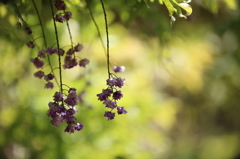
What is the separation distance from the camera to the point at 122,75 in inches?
75.0

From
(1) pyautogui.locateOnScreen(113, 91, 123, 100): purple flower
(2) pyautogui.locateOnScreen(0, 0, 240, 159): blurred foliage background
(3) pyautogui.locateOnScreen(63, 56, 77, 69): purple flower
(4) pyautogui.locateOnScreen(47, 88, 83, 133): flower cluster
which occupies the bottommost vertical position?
(4) pyautogui.locateOnScreen(47, 88, 83, 133): flower cluster

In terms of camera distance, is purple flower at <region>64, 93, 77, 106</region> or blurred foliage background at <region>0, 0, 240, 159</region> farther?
blurred foliage background at <region>0, 0, 240, 159</region>

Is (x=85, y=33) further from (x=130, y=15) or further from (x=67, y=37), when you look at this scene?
(x=130, y=15)

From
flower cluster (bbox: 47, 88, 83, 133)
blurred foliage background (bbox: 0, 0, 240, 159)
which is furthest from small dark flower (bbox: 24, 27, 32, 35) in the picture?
flower cluster (bbox: 47, 88, 83, 133)

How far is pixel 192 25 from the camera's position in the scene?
2.83 meters

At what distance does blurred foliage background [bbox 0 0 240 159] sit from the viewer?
3.63ft

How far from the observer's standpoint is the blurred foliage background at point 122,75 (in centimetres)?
111

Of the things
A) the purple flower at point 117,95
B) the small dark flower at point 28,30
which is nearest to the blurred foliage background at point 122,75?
the small dark flower at point 28,30

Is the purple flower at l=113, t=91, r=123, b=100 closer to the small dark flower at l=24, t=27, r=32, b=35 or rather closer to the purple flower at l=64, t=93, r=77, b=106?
the purple flower at l=64, t=93, r=77, b=106

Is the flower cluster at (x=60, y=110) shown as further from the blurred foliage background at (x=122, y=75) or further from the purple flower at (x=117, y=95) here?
the blurred foliage background at (x=122, y=75)

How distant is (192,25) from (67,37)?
4.69 feet

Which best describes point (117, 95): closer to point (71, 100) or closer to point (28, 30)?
point (71, 100)

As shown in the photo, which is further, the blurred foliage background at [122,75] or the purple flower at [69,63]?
the blurred foliage background at [122,75]

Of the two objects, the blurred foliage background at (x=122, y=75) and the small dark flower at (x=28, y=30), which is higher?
the blurred foliage background at (x=122, y=75)
